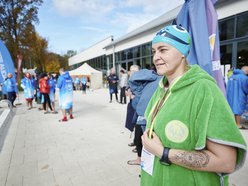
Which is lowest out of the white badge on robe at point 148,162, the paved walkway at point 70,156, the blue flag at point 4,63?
the paved walkway at point 70,156

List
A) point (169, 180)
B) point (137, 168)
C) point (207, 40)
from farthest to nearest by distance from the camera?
1. point (137, 168)
2. point (207, 40)
3. point (169, 180)

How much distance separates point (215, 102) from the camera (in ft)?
3.33

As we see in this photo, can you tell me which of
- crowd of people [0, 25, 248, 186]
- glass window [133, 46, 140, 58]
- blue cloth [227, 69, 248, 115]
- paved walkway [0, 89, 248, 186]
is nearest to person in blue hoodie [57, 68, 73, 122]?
paved walkway [0, 89, 248, 186]

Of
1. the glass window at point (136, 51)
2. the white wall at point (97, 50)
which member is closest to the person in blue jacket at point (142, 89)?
the glass window at point (136, 51)

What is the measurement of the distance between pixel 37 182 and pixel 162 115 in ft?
9.51

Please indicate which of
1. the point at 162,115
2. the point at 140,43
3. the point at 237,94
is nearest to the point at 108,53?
the point at 140,43

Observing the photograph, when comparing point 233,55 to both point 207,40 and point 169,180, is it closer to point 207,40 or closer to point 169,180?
point 207,40

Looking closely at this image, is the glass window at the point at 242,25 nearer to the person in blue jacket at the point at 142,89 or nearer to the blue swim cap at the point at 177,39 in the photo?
the person in blue jacket at the point at 142,89

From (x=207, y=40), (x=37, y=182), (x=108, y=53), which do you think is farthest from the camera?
(x=108, y=53)

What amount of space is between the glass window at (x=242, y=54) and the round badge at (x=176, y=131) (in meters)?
8.47

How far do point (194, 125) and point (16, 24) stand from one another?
28.7m

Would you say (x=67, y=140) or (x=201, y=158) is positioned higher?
(x=201, y=158)

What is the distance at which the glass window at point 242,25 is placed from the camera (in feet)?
25.8

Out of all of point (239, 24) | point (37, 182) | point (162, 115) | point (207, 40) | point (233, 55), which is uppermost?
point (239, 24)
